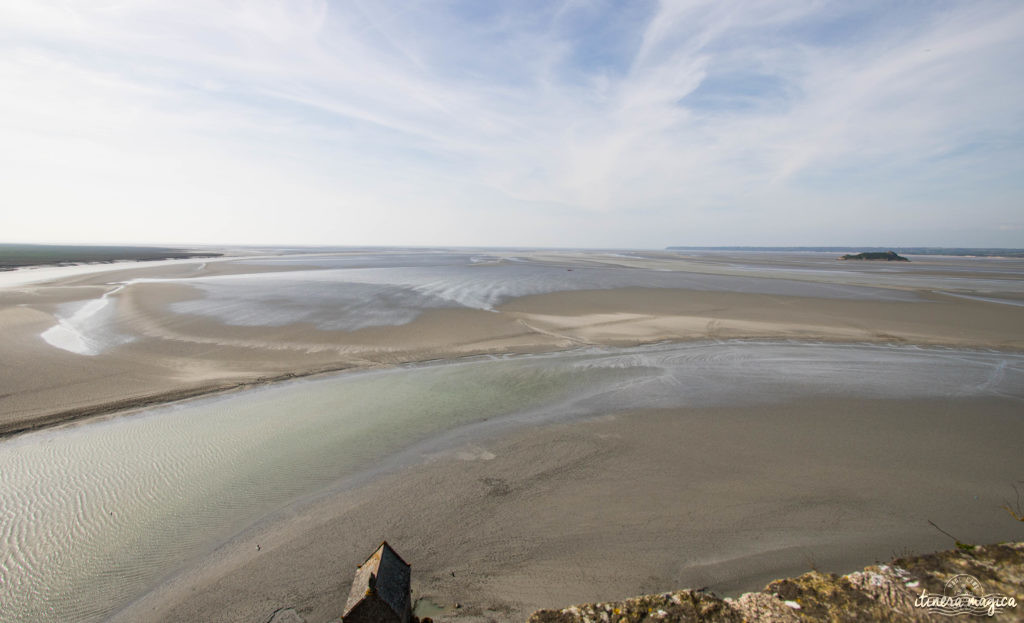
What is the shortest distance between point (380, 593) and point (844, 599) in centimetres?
314

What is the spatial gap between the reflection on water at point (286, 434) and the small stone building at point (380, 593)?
257cm

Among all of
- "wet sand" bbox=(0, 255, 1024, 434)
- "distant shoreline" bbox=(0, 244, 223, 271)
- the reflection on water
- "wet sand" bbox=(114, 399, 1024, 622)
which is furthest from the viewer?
"distant shoreline" bbox=(0, 244, 223, 271)

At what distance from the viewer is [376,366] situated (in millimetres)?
10492

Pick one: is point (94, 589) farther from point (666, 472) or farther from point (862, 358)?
point (862, 358)

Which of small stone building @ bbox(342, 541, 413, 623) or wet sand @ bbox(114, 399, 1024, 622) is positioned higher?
small stone building @ bbox(342, 541, 413, 623)

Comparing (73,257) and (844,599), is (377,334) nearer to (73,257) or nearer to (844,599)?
(844,599)

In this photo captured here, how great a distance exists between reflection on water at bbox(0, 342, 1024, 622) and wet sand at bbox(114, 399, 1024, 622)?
66 centimetres

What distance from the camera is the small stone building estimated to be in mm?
2494

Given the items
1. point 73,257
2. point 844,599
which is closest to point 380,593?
point 844,599

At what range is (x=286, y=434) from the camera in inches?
265

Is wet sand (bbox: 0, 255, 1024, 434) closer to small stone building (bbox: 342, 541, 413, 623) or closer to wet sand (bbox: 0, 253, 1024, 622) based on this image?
wet sand (bbox: 0, 253, 1024, 622)

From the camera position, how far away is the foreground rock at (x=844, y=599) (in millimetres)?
2781

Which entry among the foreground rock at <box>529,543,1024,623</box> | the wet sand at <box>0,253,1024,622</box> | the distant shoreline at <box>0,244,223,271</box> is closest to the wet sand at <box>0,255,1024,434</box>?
the wet sand at <box>0,253,1024,622</box>

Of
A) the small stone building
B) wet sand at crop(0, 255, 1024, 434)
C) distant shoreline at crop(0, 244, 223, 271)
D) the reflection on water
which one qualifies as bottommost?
the reflection on water
